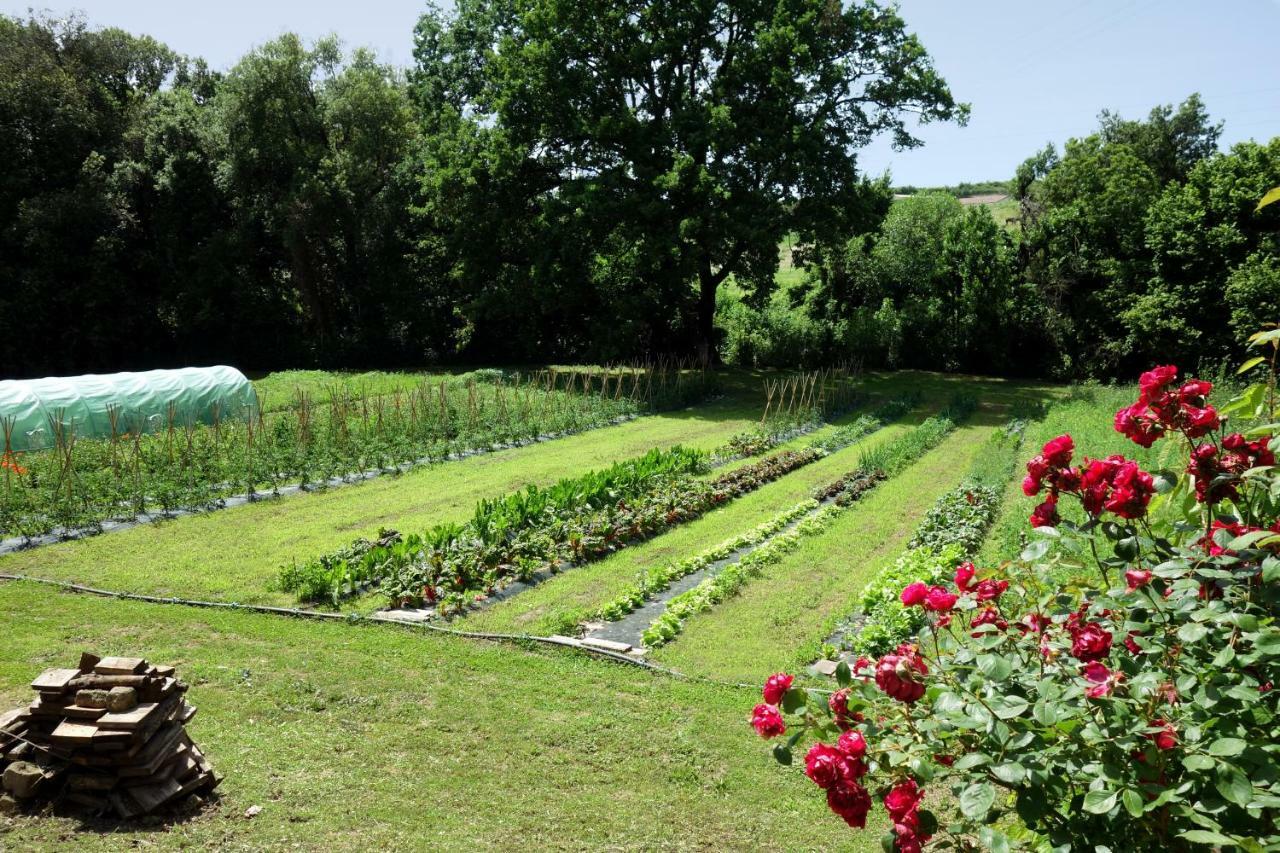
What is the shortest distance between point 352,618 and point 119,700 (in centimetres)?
315

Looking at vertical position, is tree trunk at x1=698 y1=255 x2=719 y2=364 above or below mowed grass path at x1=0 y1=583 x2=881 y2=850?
above

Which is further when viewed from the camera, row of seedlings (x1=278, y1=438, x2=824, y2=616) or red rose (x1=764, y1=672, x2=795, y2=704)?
row of seedlings (x1=278, y1=438, x2=824, y2=616)

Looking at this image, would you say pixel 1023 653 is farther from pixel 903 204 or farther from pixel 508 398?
pixel 903 204

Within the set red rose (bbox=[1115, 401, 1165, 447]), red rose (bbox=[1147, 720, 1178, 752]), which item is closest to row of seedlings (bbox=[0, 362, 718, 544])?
red rose (bbox=[1115, 401, 1165, 447])

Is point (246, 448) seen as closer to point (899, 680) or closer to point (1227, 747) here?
point (899, 680)

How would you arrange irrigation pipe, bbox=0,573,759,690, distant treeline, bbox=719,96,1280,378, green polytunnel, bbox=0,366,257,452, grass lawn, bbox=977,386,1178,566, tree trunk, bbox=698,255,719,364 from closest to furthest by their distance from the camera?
irrigation pipe, bbox=0,573,759,690
grass lawn, bbox=977,386,1178,566
green polytunnel, bbox=0,366,257,452
distant treeline, bbox=719,96,1280,378
tree trunk, bbox=698,255,719,364

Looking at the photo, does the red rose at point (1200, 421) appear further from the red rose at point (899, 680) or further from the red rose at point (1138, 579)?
the red rose at point (899, 680)

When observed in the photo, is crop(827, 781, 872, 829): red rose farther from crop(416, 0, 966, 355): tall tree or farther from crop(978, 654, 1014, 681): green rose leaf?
crop(416, 0, 966, 355): tall tree

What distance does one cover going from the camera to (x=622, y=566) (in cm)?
973

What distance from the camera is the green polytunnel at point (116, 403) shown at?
45.3ft

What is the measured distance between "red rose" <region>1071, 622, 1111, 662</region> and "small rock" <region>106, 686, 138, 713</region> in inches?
191

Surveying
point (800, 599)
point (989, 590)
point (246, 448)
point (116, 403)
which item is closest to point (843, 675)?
point (989, 590)

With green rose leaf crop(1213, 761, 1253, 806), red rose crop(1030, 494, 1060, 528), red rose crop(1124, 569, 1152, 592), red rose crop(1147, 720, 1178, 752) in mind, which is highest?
red rose crop(1030, 494, 1060, 528)

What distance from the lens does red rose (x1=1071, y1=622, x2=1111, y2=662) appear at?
8.20 ft
